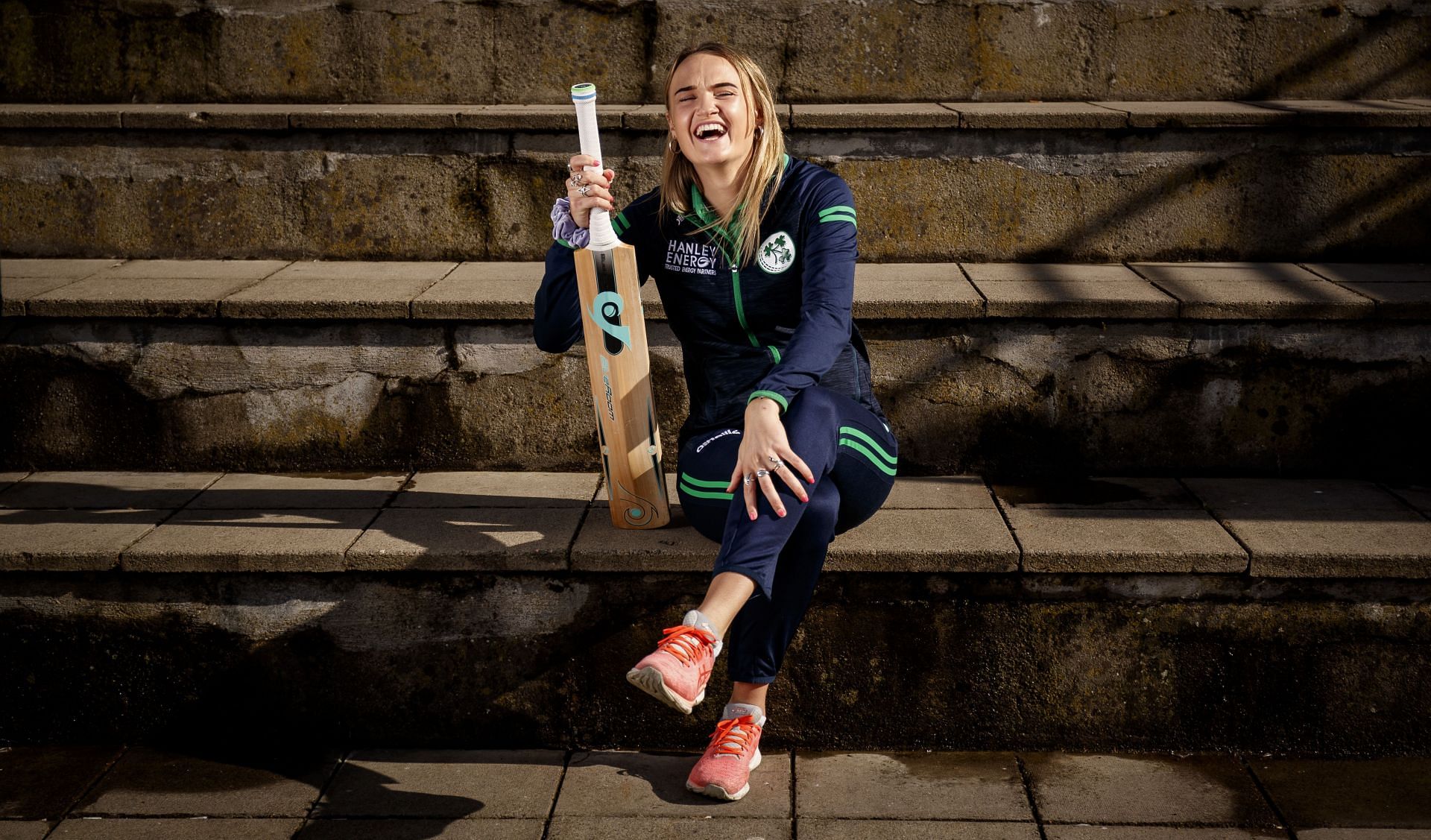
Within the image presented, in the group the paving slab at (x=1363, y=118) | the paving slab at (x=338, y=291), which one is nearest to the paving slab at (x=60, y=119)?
the paving slab at (x=338, y=291)

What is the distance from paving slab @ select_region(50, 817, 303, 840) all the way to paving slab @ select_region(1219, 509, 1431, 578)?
250 cm

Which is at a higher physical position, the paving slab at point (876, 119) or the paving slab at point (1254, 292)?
the paving slab at point (876, 119)

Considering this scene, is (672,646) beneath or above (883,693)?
above

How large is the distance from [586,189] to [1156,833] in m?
2.03

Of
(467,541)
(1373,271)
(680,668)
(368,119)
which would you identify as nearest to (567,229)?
(467,541)

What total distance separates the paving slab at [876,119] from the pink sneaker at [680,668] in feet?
6.99

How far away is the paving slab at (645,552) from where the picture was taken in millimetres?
2969

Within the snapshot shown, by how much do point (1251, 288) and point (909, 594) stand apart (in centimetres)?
158

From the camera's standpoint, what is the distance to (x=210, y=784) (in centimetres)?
296

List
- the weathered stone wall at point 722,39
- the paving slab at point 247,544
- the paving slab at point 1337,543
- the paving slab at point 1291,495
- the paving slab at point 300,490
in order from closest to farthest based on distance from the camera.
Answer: the paving slab at point 1337,543 → the paving slab at point 247,544 → the paving slab at point 1291,495 → the paving slab at point 300,490 → the weathered stone wall at point 722,39

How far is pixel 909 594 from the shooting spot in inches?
120

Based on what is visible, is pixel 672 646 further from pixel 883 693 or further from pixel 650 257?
pixel 650 257

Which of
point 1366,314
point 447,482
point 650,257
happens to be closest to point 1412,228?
point 1366,314

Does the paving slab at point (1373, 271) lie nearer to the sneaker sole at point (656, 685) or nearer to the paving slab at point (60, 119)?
the sneaker sole at point (656, 685)
